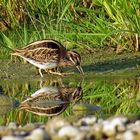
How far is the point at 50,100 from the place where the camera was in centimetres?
934

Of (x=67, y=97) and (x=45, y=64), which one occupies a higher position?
(x=45, y=64)

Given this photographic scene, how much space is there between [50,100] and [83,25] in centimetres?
306

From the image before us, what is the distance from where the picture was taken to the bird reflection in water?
8.79 metres

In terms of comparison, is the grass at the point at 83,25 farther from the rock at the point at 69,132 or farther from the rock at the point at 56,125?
the rock at the point at 69,132

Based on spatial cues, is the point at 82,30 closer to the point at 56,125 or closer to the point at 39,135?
the point at 56,125

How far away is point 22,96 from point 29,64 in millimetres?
2438

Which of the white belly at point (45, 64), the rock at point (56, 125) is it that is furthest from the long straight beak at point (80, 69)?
the rock at point (56, 125)

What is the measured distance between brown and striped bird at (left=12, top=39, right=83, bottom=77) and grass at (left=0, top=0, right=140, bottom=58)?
51 cm

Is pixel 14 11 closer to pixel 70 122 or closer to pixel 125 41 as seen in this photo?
pixel 125 41

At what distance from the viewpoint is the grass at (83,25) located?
38.3 ft

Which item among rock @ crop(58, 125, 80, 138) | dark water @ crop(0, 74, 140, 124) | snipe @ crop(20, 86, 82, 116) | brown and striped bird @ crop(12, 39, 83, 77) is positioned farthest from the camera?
brown and striped bird @ crop(12, 39, 83, 77)

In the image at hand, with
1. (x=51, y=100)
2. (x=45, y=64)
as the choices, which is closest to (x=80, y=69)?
(x=45, y=64)

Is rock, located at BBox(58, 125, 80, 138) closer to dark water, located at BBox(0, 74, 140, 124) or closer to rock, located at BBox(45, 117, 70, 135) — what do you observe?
rock, located at BBox(45, 117, 70, 135)

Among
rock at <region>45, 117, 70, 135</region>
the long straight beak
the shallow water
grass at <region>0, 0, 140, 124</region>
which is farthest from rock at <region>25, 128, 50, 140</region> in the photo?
the long straight beak
